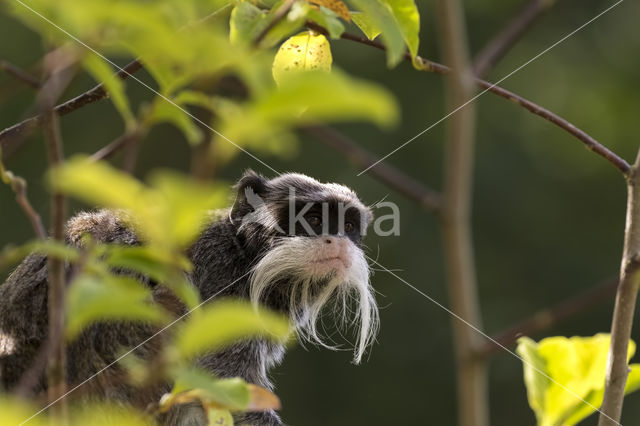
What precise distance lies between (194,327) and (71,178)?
19 cm

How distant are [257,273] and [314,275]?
182 millimetres

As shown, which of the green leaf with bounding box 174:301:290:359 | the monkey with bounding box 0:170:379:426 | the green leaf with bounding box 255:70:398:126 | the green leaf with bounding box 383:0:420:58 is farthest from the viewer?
the monkey with bounding box 0:170:379:426

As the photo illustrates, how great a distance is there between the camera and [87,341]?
8.30 feet

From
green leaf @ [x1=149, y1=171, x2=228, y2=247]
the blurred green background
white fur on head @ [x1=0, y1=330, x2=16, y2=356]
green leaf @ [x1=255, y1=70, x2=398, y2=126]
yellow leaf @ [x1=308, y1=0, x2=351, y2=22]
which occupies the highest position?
the blurred green background

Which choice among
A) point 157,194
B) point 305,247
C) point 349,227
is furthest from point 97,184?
point 349,227

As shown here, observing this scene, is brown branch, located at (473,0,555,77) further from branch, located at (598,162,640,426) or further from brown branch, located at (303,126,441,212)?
branch, located at (598,162,640,426)

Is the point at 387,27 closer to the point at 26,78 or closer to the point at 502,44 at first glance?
the point at 502,44

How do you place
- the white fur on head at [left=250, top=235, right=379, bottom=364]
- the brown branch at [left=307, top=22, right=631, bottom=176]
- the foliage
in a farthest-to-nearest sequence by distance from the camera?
the white fur on head at [left=250, top=235, right=379, bottom=364], the foliage, the brown branch at [left=307, top=22, right=631, bottom=176]

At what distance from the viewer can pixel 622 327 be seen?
1464 millimetres

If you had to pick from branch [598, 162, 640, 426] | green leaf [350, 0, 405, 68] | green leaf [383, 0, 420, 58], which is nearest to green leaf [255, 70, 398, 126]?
green leaf [350, 0, 405, 68]

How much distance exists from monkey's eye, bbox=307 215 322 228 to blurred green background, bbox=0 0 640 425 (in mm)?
5559

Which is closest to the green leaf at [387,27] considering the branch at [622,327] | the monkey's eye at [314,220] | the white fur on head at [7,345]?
the branch at [622,327]

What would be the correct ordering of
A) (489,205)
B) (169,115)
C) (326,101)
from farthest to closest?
→ (489,205), (169,115), (326,101)

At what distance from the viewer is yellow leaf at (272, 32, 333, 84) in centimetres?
159
